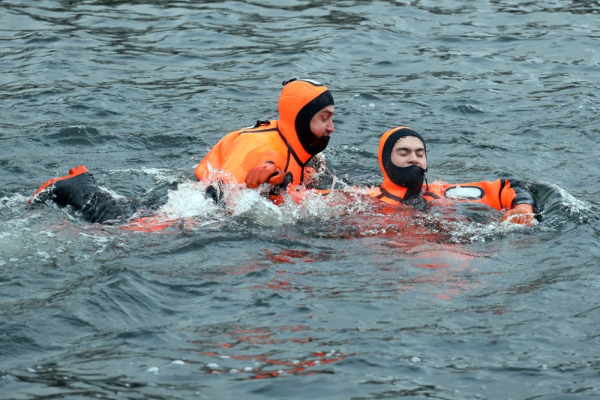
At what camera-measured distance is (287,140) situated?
390 inches

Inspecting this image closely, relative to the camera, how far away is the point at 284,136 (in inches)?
390

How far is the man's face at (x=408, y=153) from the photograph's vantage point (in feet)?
31.1

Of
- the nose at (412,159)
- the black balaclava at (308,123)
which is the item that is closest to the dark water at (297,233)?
the nose at (412,159)

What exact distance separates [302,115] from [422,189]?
1.60 meters

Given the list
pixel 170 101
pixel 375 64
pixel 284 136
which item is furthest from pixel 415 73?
pixel 284 136

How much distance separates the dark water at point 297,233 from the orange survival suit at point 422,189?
37 centimetres

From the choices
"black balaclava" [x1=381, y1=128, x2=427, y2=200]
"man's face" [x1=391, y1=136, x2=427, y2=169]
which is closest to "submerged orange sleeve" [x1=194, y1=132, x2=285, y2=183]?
"black balaclava" [x1=381, y1=128, x2=427, y2=200]

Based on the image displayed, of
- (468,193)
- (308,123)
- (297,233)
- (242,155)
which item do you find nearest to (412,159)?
(468,193)

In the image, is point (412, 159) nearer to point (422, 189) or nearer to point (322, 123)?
point (422, 189)

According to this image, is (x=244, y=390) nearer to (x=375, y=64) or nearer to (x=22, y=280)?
(x=22, y=280)

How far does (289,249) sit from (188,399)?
3.09m

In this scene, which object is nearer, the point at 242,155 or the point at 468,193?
the point at 242,155

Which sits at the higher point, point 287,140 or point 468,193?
point 287,140

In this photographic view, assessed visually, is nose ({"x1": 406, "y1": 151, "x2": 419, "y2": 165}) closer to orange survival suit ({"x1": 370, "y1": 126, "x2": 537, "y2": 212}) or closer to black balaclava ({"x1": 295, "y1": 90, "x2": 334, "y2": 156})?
orange survival suit ({"x1": 370, "y1": 126, "x2": 537, "y2": 212})
